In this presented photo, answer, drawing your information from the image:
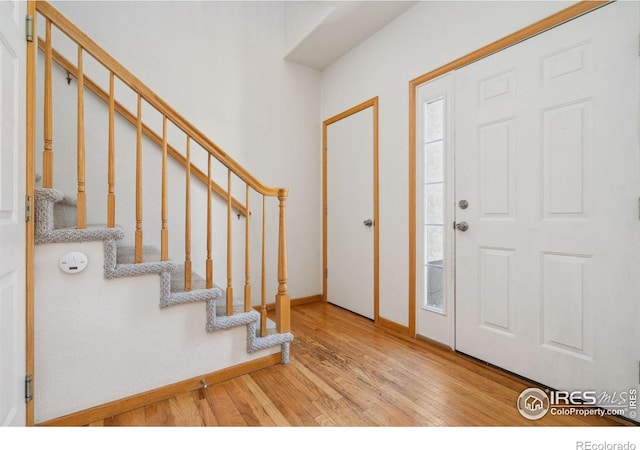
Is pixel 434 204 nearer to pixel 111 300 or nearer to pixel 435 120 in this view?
pixel 435 120

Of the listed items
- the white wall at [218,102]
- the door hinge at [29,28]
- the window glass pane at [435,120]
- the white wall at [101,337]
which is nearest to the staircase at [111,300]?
the white wall at [101,337]

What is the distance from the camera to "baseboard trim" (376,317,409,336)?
2330mm

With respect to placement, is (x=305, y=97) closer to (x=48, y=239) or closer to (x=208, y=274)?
(x=208, y=274)

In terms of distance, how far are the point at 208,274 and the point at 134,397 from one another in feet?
2.18

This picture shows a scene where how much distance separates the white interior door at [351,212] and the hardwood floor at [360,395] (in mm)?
776

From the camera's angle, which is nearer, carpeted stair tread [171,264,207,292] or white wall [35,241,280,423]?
white wall [35,241,280,423]

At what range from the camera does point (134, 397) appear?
1.45 m

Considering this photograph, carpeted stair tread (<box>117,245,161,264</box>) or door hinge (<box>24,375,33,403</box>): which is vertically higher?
carpeted stair tread (<box>117,245,161,264</box>)

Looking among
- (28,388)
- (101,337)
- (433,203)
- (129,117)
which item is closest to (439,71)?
(433,203)

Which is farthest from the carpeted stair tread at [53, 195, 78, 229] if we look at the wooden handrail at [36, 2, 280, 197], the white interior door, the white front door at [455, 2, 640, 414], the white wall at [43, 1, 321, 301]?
the white front door at [455, 2, 640, 414]

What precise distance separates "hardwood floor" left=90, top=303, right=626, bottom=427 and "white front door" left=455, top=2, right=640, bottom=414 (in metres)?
0.22

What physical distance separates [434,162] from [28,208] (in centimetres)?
224

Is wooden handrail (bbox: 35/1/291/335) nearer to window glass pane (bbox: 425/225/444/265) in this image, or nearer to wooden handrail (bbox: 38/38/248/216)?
wooden handrail (bbox: 38/38/248/216)
